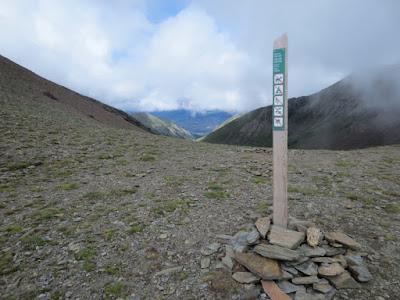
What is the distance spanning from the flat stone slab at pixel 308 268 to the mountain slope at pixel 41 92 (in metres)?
43.2

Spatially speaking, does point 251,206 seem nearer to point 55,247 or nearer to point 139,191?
point 139,191

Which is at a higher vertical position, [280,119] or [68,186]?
[280,119]

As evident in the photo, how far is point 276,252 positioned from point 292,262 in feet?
1.53

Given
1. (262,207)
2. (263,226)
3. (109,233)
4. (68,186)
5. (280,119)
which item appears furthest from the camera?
(68,186)

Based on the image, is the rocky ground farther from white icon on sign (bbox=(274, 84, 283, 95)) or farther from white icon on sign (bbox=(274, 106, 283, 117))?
white icon on sign (bbox=(274, 84, 283, 95))

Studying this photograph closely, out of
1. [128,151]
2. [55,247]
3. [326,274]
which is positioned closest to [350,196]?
[326,274]

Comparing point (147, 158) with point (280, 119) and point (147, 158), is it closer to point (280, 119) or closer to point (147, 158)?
point (147, 158)

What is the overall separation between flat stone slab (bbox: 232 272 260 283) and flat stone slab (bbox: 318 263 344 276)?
1681 mm

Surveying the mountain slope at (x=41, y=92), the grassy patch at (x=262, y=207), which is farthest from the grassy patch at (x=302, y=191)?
the mountain slope at (x=41, y=92)

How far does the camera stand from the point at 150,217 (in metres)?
8.90

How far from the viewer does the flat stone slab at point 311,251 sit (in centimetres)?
609

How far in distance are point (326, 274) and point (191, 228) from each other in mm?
4415

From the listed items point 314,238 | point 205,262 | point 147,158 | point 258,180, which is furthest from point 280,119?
point 147,158

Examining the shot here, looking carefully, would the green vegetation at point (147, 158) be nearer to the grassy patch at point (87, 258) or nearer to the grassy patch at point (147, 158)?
the grassy patch at point (147, 158)
